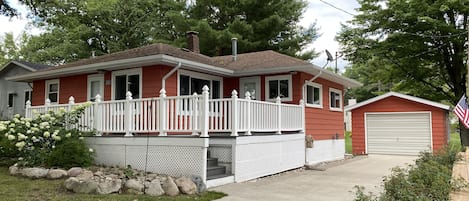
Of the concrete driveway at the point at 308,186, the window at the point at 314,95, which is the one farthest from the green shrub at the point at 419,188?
the window at the point at 314,95

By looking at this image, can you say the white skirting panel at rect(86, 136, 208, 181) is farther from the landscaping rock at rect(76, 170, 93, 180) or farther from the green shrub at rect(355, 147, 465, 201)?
the green shrub at rect(355, 147, 465, 201)

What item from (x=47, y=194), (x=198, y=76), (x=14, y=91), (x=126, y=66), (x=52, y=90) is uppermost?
(x=14, y=91)

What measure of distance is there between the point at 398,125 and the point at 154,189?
1456 cm

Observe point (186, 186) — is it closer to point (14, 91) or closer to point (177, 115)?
point (177, 115)

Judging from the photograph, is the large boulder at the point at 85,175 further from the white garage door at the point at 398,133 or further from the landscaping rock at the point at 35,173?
the white garage door at the point at 398,133

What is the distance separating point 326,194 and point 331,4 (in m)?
9.11

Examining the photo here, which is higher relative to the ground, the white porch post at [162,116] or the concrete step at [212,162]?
the white porch post at [162,116]

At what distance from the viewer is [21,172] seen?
8188mm

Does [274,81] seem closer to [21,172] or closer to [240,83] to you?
[240,83]

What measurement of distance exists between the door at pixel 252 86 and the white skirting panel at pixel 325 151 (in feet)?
8.25

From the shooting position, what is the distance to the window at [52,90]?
45.2ft

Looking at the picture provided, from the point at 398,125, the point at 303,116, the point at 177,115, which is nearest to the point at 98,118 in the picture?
the point at 177,115

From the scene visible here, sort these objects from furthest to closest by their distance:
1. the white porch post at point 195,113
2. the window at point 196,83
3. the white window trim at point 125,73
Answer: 1. the window at point 196,83
2. the white window trim at point 125,73
3. the white porch post at point 195,113

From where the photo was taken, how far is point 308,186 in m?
8.40
